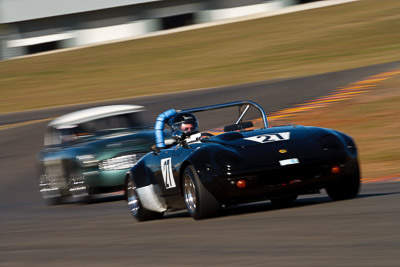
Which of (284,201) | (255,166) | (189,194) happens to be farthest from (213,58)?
(255,166)

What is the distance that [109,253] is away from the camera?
20.7 feet

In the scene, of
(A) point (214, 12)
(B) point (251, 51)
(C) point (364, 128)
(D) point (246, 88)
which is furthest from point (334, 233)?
(A) point (214, 12)

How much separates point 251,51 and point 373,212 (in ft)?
107

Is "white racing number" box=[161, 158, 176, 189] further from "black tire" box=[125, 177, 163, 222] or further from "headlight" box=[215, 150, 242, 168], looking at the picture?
"headlight" box=[215, 150, 242, 168]

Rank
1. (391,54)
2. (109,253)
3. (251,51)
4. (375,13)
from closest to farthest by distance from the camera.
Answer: (109,253), (391,54), (251,51), (375,13)

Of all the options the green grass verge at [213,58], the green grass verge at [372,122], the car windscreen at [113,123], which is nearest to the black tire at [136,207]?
the green grass verge at [372,122]

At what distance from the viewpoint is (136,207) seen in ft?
29.5

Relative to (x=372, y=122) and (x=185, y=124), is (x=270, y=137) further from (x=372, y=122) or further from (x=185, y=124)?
(x=372, y=122)

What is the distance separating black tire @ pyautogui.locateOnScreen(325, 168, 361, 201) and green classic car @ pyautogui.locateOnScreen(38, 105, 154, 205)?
451 cm

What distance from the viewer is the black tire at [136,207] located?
29.0ft

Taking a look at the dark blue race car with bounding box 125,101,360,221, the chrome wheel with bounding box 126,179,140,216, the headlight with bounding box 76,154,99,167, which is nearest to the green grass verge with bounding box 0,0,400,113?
the headlight with bounding box 76,154,99,167

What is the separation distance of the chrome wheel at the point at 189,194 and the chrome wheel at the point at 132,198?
1.14 meters

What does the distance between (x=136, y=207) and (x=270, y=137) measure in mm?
1982

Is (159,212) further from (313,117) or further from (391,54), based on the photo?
(391,54)
